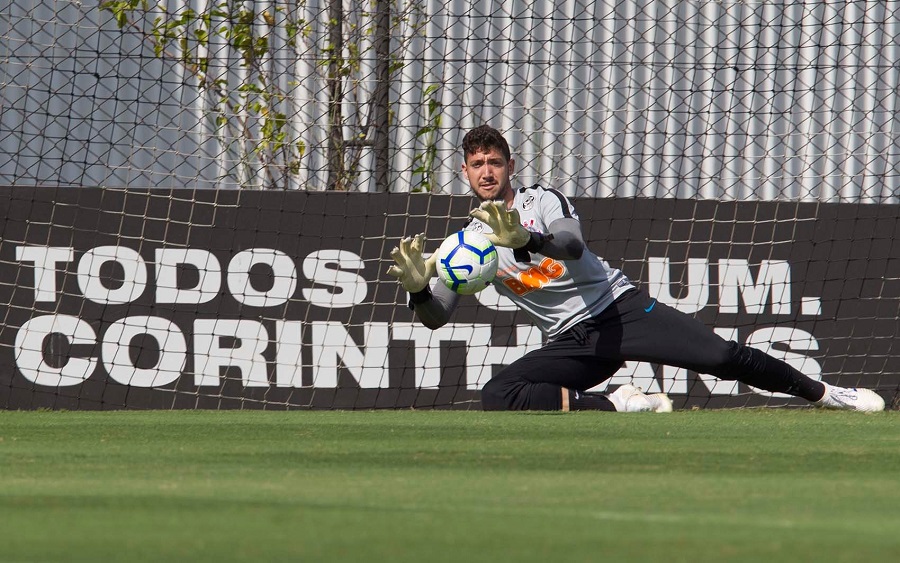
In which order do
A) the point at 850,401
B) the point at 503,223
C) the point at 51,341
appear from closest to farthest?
the point at 503,223 < the point at 850,401 < the point at 51,341

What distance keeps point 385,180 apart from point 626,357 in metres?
3.46

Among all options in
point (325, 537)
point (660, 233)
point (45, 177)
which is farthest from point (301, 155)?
point (325, 537)

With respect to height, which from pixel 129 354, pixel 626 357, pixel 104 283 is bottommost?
pixel 129 354

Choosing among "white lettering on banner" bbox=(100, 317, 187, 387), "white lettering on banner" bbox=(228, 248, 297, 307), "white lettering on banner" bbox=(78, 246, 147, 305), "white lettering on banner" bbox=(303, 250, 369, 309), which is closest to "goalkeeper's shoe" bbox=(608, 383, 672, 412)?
"white lettering on banner" bbox=(303, 250, 369, 309)

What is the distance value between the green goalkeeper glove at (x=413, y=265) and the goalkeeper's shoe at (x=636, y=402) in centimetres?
154

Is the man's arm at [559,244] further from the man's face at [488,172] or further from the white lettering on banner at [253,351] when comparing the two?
the white lettering on banner at [253,351]

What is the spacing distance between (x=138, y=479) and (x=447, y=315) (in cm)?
327

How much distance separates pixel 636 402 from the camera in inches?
324

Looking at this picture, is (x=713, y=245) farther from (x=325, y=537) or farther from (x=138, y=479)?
(x=325, y=537)

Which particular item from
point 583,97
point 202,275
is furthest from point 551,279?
point 583,97

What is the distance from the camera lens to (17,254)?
9180 millimetres

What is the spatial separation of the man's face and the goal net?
2.01m

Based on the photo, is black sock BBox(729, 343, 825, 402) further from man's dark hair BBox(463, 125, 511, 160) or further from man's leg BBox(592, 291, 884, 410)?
man's dark hair BBox(463, 125, 511, 160)

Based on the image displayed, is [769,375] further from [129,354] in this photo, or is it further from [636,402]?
[129,354]
